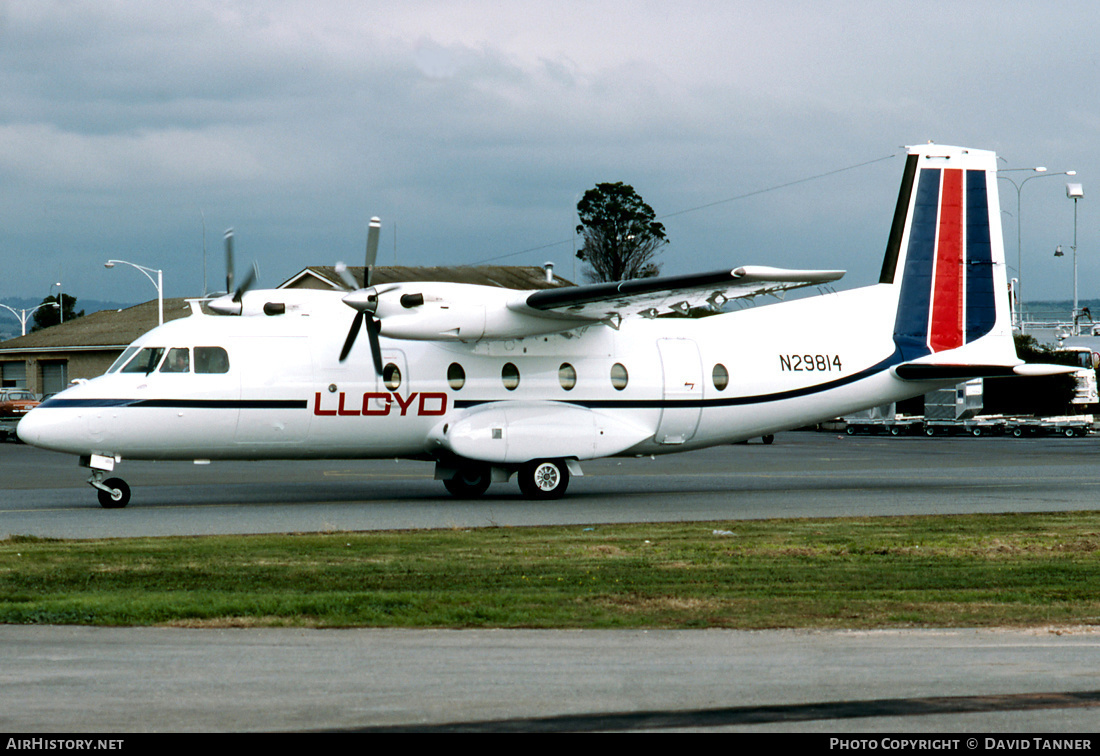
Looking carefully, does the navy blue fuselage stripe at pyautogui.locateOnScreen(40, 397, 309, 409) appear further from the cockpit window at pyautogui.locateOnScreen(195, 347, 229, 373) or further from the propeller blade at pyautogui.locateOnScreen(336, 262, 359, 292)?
the propeller blade at pyautogui.locateOnScreen(336, 262, 359, 292)

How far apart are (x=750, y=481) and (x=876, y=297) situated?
5.11 m

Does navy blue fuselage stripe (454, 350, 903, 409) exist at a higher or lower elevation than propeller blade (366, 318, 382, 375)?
lower

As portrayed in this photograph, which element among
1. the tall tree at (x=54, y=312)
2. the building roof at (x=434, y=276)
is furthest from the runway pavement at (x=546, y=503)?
the tall tree at (x=54, y=312)

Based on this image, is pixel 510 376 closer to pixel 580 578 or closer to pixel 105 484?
pixel 105 484

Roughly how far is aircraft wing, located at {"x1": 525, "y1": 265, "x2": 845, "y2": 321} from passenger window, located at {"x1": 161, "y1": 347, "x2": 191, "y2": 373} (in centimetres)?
608

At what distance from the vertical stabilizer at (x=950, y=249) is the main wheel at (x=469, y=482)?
977cm

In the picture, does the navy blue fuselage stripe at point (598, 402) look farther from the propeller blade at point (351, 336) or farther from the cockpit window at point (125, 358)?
the propeller blade at point (351, 336)

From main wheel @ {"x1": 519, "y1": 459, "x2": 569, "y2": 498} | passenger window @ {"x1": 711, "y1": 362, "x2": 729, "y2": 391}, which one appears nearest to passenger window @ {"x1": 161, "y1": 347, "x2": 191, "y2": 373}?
main wheel @ {"x1": 519, "y1": 459, "x2": 569, "y2": 498}

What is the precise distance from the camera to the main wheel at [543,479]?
21.7 meters

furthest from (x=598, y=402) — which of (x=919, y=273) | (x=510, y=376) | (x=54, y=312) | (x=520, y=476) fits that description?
(x=54, y=312)

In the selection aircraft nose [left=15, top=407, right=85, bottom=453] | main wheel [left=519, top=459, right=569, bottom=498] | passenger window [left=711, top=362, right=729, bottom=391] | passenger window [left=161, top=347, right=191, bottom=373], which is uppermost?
passenger window [left=161, top=347, right=191, bottom=373]

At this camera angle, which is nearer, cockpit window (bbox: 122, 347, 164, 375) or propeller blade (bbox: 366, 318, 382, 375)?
cockpit window (bbox: 122, 347, 164, 375)

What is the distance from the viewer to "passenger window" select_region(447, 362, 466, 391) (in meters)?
21.6

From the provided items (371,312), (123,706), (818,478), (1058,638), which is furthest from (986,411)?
(123,706)
